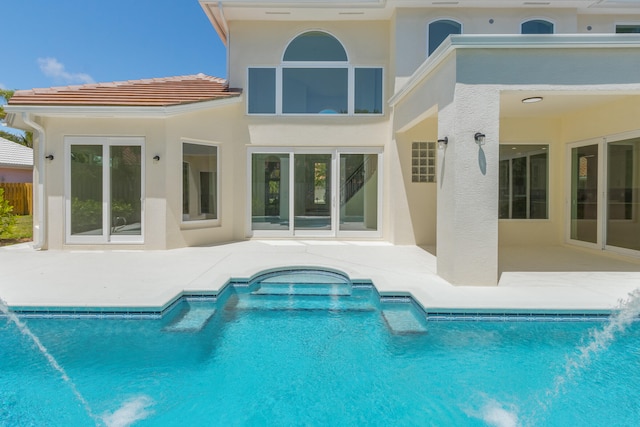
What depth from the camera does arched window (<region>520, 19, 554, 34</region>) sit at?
13477mm

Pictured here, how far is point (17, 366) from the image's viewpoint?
16.0ft

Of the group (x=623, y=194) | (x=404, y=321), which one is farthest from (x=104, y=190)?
(x=623, y=194)

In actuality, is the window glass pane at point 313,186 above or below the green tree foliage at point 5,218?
above

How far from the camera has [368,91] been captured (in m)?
14.3

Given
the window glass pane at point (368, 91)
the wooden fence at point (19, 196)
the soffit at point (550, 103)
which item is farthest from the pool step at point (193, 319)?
the wooden fence at point (19, 196)

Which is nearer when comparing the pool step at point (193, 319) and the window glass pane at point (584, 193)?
the pool step at point (193, 319)

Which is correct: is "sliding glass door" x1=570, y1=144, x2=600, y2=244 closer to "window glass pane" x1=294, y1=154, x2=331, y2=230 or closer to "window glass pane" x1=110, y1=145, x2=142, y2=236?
"window glass pane" x1=294, y1=154, x2=331, y2=230

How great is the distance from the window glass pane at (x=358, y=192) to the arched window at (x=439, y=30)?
14.4 feet

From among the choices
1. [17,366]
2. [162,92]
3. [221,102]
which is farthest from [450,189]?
[162,92]

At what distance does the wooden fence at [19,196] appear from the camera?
25578mm

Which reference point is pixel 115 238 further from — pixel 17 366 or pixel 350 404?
pixel 350 404

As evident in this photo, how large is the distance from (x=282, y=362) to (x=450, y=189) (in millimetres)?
4839

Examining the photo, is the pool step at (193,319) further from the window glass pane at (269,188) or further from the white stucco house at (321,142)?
the window glass pane at (269,188)

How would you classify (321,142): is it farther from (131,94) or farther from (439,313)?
(439,313)
